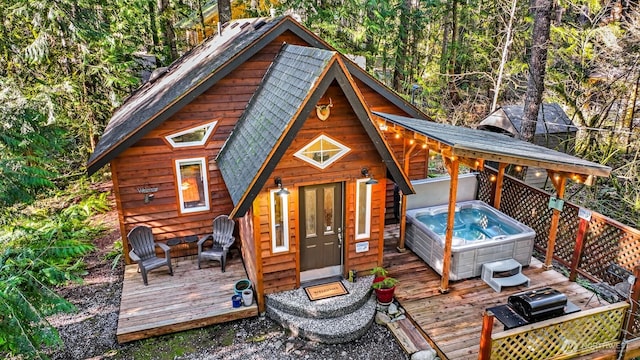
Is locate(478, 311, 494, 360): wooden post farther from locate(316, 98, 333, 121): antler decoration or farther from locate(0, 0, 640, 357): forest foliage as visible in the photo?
locate(0, 0, 640, 357): forest foliage

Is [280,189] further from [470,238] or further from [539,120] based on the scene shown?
[539,120]

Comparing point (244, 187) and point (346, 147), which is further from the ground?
point (346, 147)

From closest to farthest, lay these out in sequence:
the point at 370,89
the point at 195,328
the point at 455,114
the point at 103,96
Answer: the point at 195,328 → the point at 370,89 → the point at 103,96 → the point at 455,114

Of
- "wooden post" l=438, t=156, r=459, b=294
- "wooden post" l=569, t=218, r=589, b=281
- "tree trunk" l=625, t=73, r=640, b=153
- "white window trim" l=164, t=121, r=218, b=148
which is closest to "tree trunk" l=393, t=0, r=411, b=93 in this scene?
"tree trunk" l=625, t=73, r=640, b=153

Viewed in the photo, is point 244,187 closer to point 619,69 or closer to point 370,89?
point 370,89

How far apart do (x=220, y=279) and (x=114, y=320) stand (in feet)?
7.07

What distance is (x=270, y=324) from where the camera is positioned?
7.91 meters

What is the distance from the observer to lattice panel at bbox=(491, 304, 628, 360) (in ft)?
20.4

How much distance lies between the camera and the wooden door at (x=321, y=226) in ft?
26.6

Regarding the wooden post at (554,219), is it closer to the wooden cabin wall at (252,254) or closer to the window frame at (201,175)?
the wooden cabin wall at (252,254)

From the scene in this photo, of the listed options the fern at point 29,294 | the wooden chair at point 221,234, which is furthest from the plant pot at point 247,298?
the fern at point 29,294

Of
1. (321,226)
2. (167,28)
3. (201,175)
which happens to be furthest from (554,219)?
(167,28)

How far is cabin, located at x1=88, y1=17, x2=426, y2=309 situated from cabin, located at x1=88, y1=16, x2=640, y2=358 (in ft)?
0.09

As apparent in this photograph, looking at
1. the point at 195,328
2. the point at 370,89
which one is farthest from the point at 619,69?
the point at 195,328
